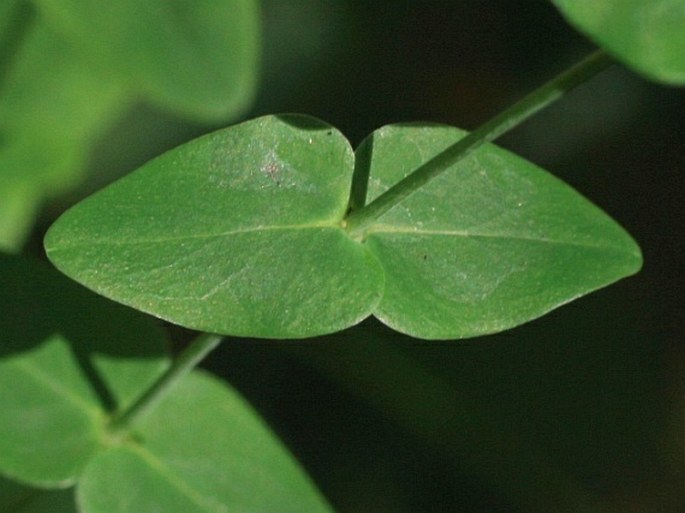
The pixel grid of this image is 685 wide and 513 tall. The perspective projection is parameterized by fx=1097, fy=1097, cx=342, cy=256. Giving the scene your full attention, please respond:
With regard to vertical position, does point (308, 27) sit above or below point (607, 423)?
above

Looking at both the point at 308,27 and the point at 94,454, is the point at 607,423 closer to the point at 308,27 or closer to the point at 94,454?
the point at 308,27

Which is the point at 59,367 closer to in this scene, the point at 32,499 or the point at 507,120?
the point at 32,499

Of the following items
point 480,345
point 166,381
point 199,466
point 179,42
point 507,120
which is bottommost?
point 480,345

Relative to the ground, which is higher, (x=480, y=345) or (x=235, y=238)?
(x=235, y=238)

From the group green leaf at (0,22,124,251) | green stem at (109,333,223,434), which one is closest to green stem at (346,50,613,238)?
green stem at (109,333,223,434)

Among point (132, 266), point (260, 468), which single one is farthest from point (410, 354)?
point (132, 266)

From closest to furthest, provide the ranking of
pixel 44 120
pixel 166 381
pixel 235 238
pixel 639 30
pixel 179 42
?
pixel 639 30 → pixel 235 238 → pixel 166 381 → pixel 179 42 → pixel 44 120

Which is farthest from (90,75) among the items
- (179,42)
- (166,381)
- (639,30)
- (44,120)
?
(639,30)
